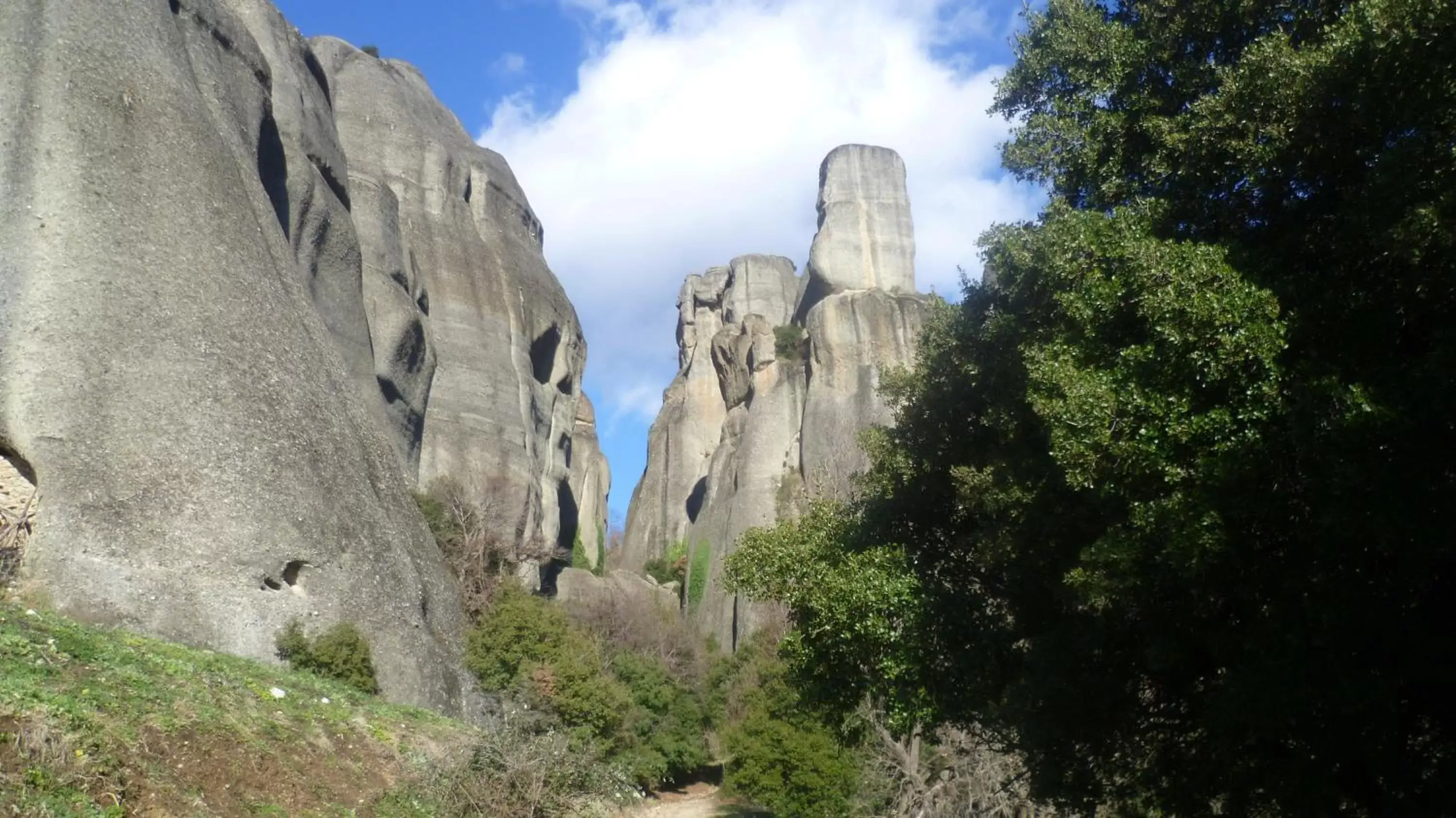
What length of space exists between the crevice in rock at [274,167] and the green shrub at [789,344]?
30.1 m

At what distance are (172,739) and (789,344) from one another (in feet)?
172

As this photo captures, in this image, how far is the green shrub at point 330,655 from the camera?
2117cm

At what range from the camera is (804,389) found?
193 feet

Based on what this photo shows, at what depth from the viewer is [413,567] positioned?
26016 mm

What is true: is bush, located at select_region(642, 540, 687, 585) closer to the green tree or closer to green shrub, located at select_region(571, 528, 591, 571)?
green shrub, located at select_region(571, 528, 591, 571)

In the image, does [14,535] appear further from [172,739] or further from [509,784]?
[509,784]

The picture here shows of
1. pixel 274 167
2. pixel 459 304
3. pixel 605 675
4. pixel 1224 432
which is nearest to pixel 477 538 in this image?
pixel 605 675

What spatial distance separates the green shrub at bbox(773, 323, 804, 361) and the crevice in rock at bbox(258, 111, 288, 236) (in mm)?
30089

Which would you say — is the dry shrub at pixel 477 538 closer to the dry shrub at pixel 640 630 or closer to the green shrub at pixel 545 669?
the dry shrub at pixel 640 630

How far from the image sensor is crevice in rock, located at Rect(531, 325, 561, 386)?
174ft

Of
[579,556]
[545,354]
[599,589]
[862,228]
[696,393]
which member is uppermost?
[862,228]

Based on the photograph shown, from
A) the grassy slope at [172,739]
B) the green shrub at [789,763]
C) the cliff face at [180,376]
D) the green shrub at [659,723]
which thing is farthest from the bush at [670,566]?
the grassy slope at [172,739]

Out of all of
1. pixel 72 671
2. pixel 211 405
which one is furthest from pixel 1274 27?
pixel 211 405

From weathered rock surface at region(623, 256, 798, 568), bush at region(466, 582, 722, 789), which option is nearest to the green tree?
A: bush at region(466, 582, 722, 789)
